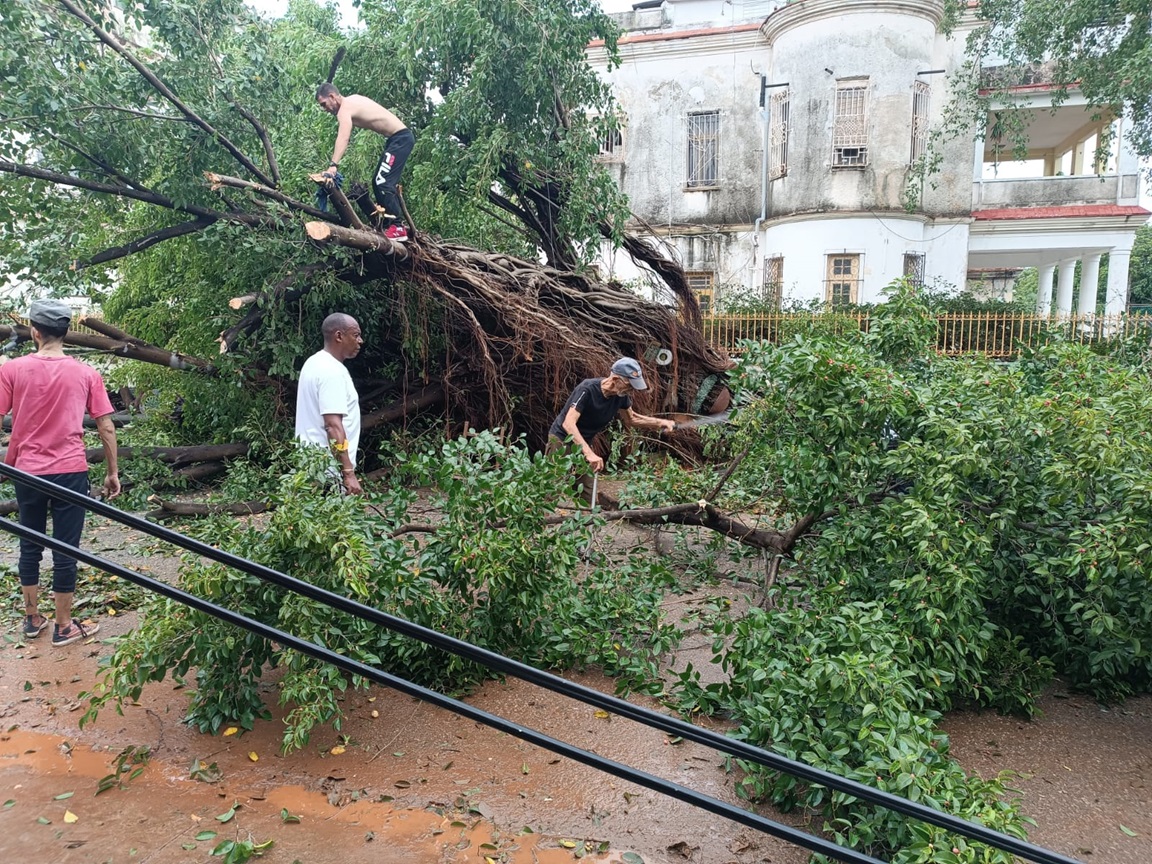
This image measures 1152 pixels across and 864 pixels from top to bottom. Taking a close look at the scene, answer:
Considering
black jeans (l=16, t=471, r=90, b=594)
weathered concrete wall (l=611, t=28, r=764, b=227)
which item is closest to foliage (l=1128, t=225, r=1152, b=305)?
weathered concrete wall (l=611, t=28, r=764, b=227)

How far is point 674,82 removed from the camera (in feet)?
63.5

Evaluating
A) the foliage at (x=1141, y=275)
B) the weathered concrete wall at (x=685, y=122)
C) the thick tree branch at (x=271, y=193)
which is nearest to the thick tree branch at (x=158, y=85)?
the thick tree branch at (x=271, y=193)

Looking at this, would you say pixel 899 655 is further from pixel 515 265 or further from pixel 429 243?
pixel 515 265

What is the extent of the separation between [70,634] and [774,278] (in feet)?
55.4

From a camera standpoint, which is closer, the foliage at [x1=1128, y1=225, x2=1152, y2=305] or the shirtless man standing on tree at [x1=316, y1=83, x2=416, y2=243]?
the shirtless man standing on tree at [x1=316, y1=83, x2=416, y2=243]

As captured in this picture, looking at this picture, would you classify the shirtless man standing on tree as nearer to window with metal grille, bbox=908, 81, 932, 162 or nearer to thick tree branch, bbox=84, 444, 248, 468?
thick tree branch, bbox=84, 444, 248, 468

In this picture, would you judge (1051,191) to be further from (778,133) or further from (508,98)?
(508,98)

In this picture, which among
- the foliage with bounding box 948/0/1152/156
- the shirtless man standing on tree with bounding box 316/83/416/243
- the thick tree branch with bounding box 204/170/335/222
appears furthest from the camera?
the foliage with bounding box 948/0/1152/156

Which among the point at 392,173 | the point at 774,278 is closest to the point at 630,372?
the point at 392,173

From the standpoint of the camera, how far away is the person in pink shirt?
13.6ft

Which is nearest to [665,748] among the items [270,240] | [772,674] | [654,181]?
[772,674]

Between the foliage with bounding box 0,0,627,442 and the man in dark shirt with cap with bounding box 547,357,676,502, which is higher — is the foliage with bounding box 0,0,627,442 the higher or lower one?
the higher one

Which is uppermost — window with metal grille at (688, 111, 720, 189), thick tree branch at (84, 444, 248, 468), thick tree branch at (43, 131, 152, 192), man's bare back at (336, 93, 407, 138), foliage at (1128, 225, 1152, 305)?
window with metal grille at (688, 111, 720, 189)

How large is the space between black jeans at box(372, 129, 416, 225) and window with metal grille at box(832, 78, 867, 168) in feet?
43.5
